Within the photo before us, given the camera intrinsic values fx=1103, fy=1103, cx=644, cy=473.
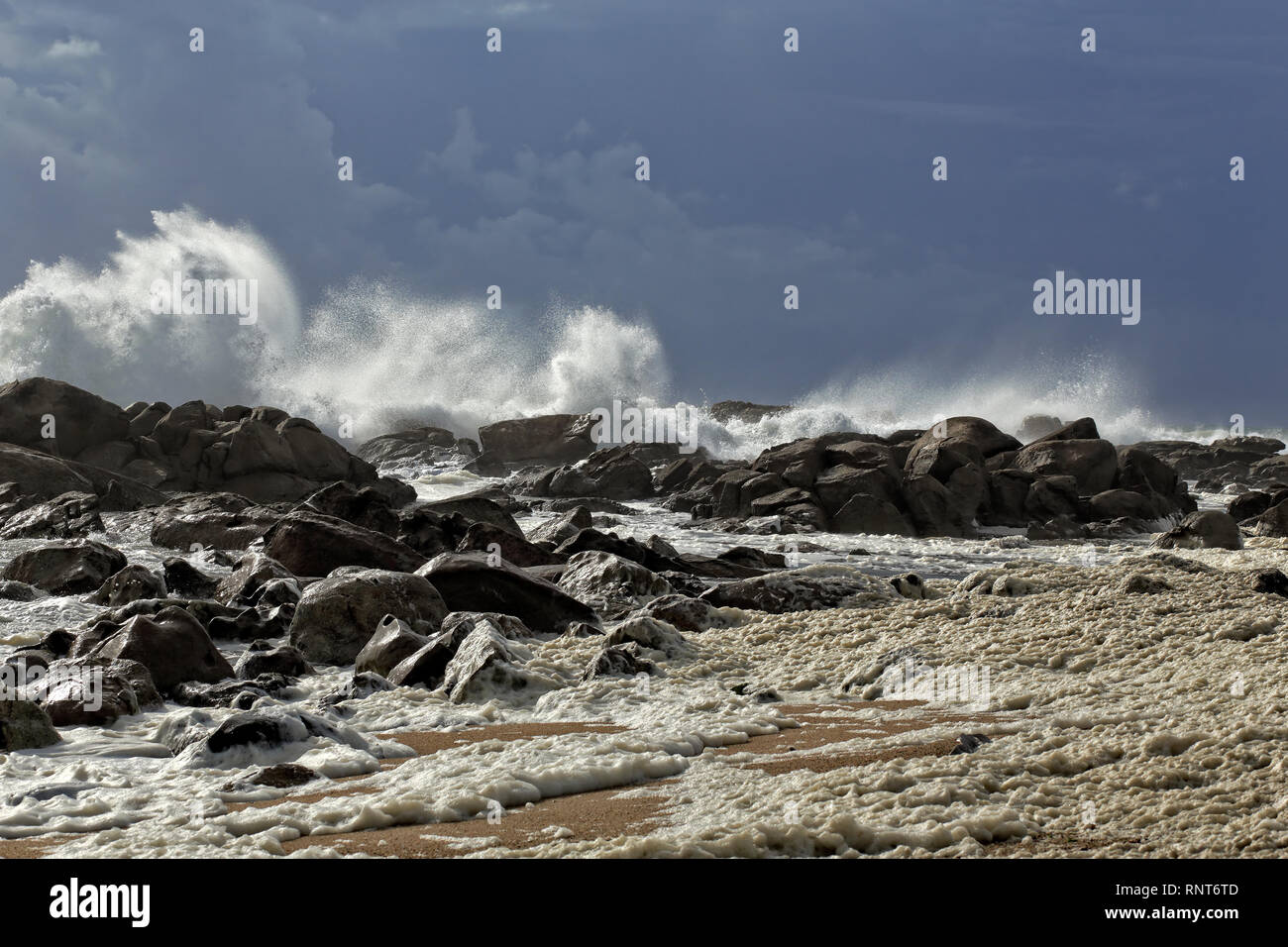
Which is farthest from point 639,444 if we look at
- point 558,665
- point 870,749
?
point 870,749

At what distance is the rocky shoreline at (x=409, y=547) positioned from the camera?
27.6 feet

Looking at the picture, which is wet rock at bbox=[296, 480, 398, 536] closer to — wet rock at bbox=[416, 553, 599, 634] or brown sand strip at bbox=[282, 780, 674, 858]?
wet rock at bbox=[416, 553, 599, 634]

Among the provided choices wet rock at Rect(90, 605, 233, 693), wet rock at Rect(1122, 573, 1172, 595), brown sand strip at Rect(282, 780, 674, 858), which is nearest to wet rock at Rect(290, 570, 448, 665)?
wet rock at Rect(90, 605, 233, 693)

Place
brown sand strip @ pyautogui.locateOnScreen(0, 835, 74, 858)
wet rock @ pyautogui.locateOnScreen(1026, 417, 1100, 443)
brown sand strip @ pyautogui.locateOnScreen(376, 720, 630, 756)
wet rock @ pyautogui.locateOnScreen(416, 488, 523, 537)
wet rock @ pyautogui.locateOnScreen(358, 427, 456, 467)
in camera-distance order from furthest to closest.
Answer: wet rock @ pyautogui.locateOnScreen(358, 427, 456, 467), wet rock @ pyautogui.locateOnScreen(1026, 417, 1100, 443), wet rock @ pyautogui.locateOnScreen(416, 488, 523, 537), brown sand strip @ pyautogui.locateOnScreen(376, 720, 630, 756), brown sand strip @ pyautogui.locateOnScreen(0, 835, 74, 858)

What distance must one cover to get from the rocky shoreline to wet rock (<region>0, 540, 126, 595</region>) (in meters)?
0.03

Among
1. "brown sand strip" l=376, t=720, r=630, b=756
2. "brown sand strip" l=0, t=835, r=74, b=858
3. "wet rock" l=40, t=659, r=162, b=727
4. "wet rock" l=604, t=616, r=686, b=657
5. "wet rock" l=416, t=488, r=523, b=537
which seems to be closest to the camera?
"brown sand strip" l=0, t=835, r=74, b=858

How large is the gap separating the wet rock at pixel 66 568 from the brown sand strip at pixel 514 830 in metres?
10.3

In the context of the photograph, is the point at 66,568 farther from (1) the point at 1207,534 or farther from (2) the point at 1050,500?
(2) the point at 1050,500

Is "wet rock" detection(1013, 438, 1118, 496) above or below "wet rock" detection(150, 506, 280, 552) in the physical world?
above

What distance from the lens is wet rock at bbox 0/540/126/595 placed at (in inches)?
525

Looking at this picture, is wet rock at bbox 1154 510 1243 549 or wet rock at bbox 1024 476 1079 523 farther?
wet rock at bbox 1024 476 1079 523

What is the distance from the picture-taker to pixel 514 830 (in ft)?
15.2
